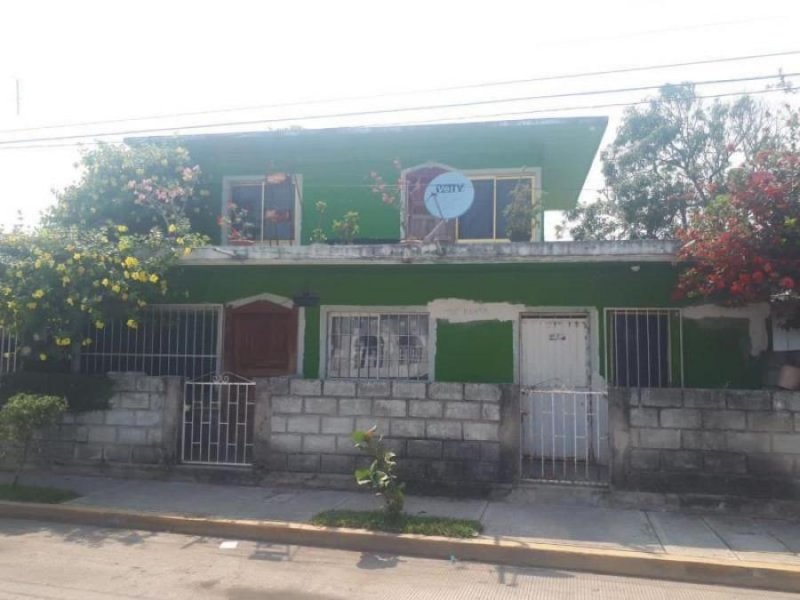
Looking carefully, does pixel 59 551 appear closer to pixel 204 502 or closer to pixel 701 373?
pixel 204 502

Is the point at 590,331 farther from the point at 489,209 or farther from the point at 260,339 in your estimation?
the point at 260,339

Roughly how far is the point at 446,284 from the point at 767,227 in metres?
4.09

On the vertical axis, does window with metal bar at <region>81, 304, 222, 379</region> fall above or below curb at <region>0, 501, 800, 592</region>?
above

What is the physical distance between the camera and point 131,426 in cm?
810

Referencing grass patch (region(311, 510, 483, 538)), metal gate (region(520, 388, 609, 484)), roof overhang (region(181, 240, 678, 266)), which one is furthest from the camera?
metal gate (region(520, 388, 609, 484))

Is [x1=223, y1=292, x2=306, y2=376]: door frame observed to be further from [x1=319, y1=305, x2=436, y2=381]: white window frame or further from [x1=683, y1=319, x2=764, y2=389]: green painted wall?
[x1=683, y1=319, x2=764, y2=389]: green painted wall

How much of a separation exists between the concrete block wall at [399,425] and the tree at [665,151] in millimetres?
12612

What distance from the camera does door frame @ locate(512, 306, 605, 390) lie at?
349 inches

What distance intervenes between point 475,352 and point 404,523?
347 centimetres

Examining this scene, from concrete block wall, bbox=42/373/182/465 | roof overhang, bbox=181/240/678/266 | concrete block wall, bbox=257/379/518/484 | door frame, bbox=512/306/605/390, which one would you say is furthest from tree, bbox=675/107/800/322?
concrete block wall, bbox=42/373/182/465

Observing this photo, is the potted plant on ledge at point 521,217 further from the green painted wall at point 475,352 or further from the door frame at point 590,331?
the green painted wall at point 475,352

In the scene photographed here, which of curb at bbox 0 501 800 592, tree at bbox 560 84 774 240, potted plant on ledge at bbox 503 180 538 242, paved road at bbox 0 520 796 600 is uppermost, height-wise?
tree at bbox 560 84 774 240

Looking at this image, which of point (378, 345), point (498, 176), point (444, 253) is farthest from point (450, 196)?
point (378, 345)

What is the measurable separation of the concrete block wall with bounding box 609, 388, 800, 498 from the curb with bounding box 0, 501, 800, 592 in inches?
58.4
